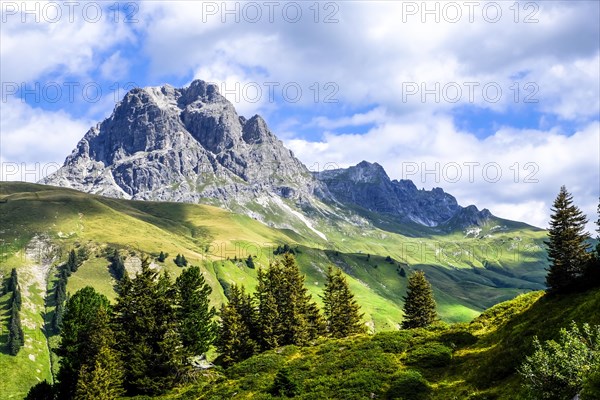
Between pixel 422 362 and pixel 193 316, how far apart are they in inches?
1796

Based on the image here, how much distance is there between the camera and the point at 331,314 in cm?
8488

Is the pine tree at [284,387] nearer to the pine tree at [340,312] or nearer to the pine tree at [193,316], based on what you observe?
the pine tree at [193,316]

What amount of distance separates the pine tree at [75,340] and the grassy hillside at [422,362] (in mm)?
20163

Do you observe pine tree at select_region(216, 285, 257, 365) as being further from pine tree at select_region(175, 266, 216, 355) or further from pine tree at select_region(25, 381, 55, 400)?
pine tree at select_region(25, 381, 55, 400)

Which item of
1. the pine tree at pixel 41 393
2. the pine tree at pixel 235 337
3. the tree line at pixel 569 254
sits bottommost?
the pine tree at pixel 41 393

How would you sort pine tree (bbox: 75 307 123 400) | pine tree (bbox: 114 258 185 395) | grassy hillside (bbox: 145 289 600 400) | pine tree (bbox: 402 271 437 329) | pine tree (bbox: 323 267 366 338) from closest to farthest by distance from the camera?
grassy hillside (bbox: 145 289 600 400) → pine tree (bbox: 75 307 123 400) → pine tree (bbox: 114 258 185 395) → pine tree (bbox: 323 267 366 338) → pine tree (bbox: 402 271 437 329)

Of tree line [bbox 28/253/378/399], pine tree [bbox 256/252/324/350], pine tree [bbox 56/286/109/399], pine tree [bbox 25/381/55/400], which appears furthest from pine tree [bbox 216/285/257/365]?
pine tree [bbox 25/381/55/400]

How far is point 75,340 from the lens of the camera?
231ft

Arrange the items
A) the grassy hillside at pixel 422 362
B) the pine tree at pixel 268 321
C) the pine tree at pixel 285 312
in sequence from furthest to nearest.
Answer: the pine tree at pixel 285 312 → the pine tree at pixel 268 321 → the grassy hillside at pixel 422 362

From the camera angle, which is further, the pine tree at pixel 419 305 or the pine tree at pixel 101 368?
the pine tree at pixel 419 305

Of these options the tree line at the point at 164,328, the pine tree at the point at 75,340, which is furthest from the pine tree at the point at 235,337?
the pine tree at the point at 75,340

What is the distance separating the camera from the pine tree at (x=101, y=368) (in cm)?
5403

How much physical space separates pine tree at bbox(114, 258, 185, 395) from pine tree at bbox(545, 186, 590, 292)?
5102 centimetres

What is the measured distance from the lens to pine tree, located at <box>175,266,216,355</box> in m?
74.6
